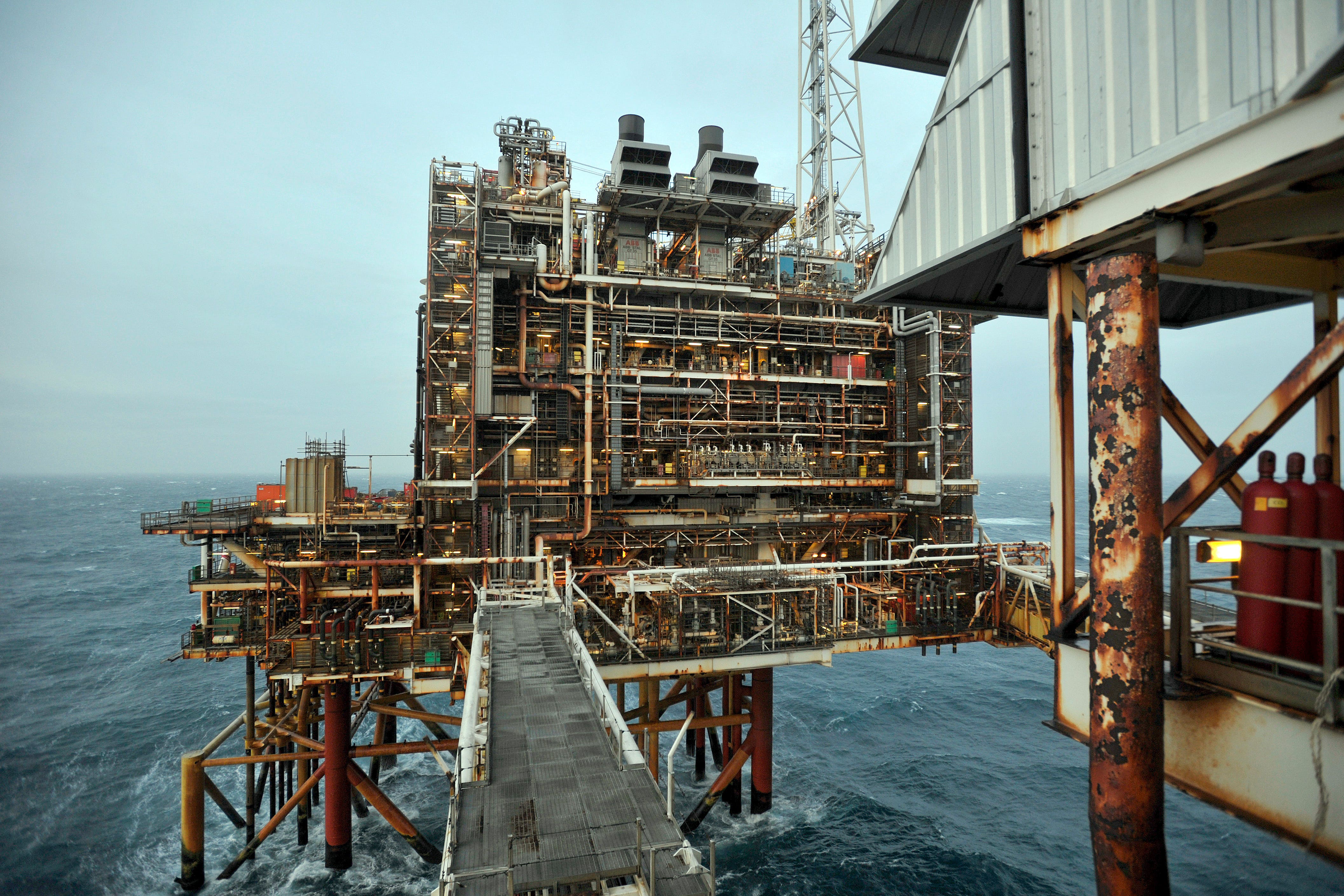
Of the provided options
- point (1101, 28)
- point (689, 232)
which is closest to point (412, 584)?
point (689, 232)

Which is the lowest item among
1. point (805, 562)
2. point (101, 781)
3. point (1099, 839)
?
point (101, 781)

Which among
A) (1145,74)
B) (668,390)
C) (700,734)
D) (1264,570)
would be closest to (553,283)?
(668,390)

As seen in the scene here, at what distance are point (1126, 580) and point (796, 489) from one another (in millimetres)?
32132

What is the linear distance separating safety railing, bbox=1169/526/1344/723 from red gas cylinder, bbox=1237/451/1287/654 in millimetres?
32

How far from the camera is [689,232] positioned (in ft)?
128

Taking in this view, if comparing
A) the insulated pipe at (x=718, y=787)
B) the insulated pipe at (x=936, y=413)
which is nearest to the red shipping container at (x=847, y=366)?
the insulated pipe at (x=936, y=413)

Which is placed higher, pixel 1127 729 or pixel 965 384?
pixel 965 384

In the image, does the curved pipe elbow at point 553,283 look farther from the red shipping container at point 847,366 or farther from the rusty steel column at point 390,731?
the rusty steel column at point 390,731

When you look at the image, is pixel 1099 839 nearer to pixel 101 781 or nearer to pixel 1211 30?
pixel 1211 30

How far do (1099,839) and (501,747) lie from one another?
7.37 meters

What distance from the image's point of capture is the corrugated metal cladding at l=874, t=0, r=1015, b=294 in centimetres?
710

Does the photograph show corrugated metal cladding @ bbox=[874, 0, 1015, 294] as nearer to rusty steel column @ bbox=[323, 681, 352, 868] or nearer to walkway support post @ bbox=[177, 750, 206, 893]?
rusty steel column @ bbox=[323, 681, 352, 868]

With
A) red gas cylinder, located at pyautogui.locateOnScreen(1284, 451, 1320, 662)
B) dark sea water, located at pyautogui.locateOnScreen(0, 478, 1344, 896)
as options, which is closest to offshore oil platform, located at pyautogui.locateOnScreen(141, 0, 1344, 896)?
red gas cylinder, located at pyautogui.locateOnScreen(1284, 451, 1320, 662)

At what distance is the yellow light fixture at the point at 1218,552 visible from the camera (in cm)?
588
